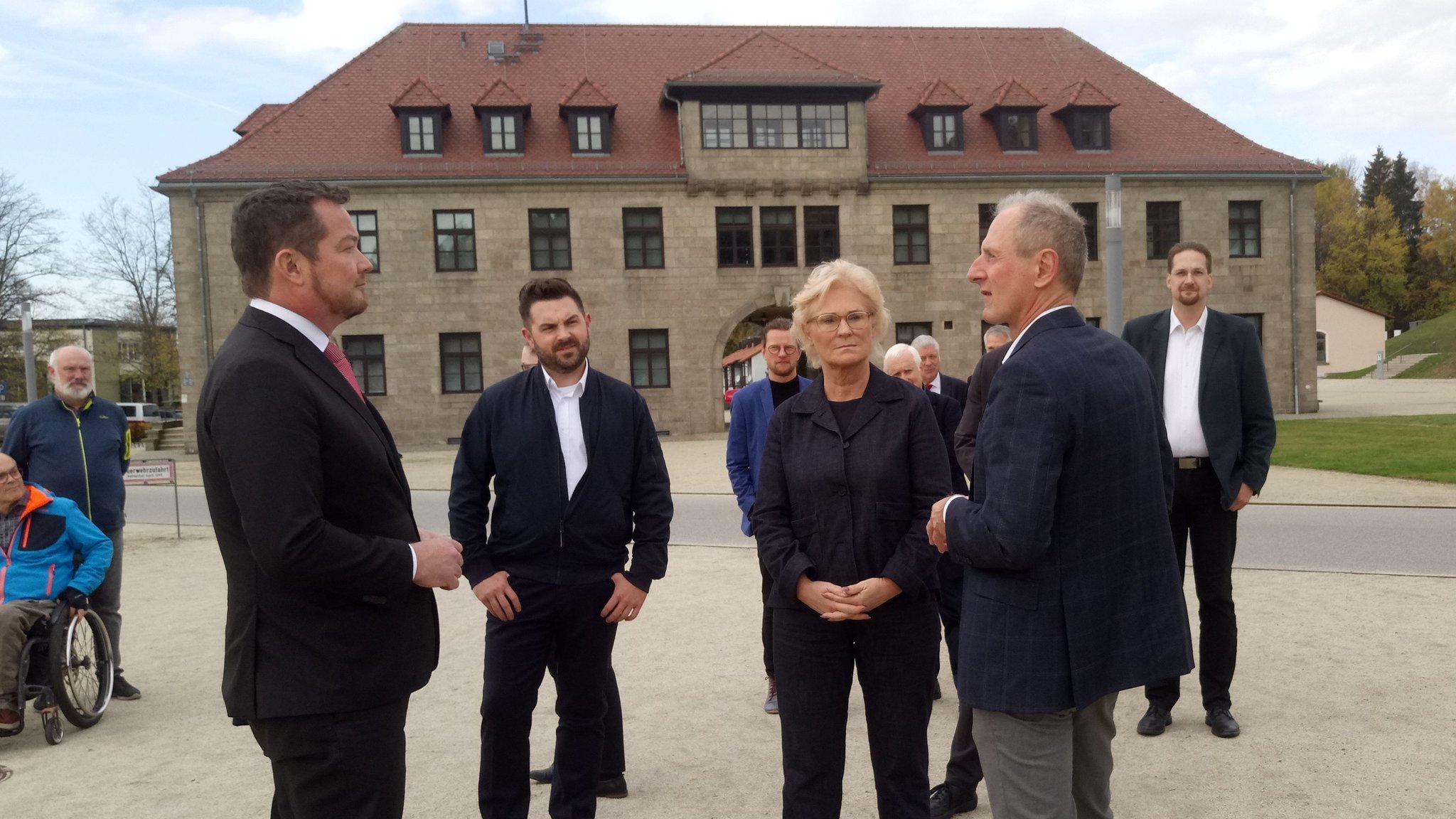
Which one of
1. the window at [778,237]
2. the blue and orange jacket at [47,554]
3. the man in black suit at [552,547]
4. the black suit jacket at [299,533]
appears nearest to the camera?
the black suit jacket at [299,533]

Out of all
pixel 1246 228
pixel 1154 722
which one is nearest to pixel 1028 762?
pixel 1154 722

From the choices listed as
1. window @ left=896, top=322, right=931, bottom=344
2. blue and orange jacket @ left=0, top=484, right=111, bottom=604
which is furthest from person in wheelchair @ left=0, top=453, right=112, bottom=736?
window @ left=896, top=322, right=931, bottom=344

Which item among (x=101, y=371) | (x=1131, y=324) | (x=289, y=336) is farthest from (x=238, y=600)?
(x=101, y=371)

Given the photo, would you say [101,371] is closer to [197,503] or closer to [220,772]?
[197,503]

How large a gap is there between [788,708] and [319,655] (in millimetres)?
1540

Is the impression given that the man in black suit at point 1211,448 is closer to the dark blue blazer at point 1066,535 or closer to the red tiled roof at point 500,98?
the dark blue blazer at point 1066,535

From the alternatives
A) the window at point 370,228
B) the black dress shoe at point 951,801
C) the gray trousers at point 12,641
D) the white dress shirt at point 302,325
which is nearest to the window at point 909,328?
the window at point 370,228

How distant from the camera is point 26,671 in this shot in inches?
219

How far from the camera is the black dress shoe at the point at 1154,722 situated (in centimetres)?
495

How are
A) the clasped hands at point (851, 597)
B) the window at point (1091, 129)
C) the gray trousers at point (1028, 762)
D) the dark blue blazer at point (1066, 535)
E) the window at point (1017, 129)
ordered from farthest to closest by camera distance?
the window at point (1091, 129), the window at point (1017, 129), the clasped hands at point (851, 597), the gray trousers at point (1028, 762), the dark blue blazer at point (1066, 535)

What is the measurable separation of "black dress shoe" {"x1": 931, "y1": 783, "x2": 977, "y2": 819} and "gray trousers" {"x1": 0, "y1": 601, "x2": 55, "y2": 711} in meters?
4.90

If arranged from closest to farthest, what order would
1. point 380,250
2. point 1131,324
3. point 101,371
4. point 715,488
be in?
point 1131,324 → point 715,488 → point 380,250 → point 101,371

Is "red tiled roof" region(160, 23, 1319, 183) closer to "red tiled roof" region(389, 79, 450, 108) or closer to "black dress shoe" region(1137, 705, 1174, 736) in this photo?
"red tiled roof" region(389, 79, 450, 108)

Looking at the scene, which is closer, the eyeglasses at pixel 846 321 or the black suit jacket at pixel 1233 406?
the eyeglasses at pixel 846 321
